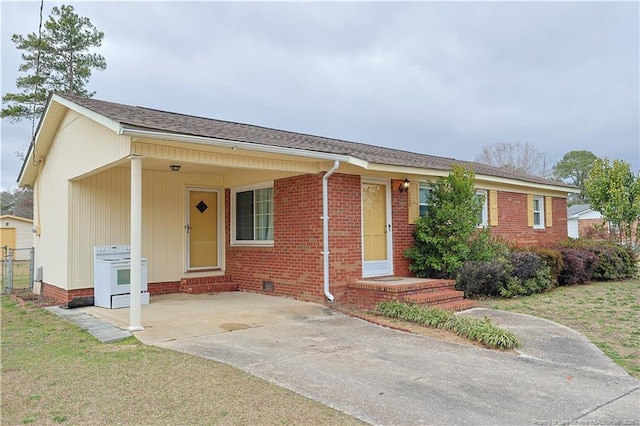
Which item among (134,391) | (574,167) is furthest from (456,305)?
(574,167)

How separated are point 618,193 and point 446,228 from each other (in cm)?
955

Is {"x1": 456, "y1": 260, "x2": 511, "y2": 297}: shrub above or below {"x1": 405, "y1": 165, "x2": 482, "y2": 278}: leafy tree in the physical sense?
below

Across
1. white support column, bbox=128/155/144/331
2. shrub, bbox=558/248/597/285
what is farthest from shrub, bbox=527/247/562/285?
white support column, bbox=128/155/144/331

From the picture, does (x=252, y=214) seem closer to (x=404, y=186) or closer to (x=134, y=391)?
(x=404, y=186)

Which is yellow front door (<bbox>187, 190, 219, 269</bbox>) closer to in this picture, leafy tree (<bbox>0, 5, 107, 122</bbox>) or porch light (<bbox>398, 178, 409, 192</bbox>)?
porch light (<bbox>398, 178, 409, 192</bbox>)

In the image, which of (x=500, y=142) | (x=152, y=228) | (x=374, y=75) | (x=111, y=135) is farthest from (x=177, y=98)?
(x=500, y=142)

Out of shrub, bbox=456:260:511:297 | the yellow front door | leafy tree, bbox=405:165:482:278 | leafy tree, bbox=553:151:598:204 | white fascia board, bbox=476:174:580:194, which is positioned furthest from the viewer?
leafy tree, bbox=553:151:598:204

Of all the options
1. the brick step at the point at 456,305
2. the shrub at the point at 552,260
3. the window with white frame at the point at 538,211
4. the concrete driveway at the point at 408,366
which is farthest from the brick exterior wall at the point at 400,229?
the window with white frame at the point at 538,211

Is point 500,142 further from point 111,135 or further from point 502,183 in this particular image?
point 111,135

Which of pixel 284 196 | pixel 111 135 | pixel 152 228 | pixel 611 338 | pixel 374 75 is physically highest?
pixel 374 75

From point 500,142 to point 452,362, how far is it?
42.8m

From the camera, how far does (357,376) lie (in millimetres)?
4484

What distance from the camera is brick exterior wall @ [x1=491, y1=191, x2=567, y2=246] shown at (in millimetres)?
13109

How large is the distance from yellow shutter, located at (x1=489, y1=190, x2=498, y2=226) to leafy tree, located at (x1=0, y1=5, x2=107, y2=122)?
22.4 meters
